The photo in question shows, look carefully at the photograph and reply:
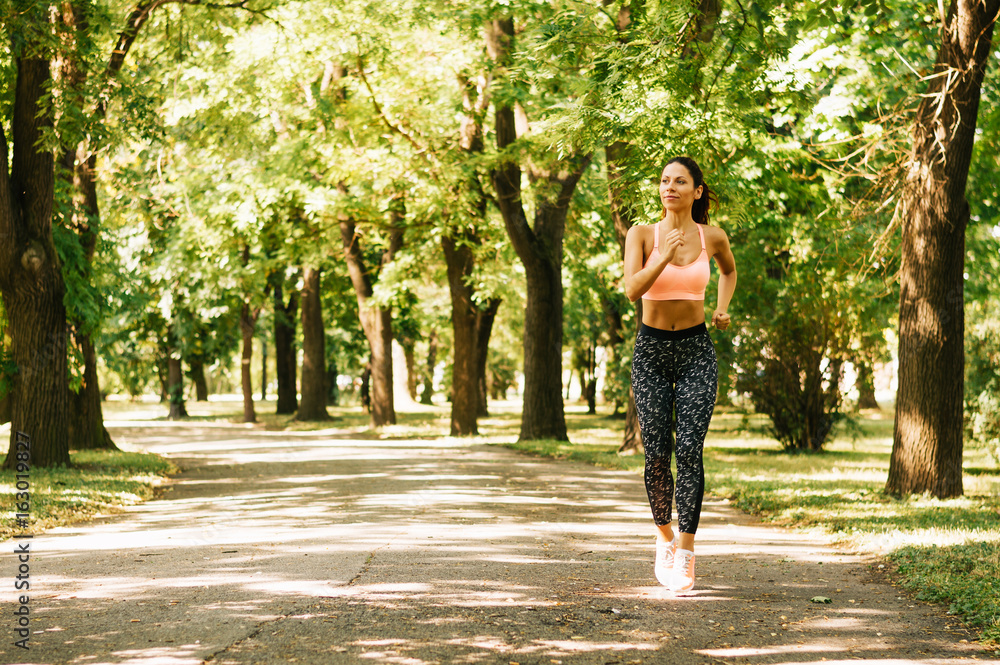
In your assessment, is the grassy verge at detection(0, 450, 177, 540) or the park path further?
the grassy verge at detection(0, 450, 177, 540)

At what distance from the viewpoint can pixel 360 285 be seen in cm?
2602

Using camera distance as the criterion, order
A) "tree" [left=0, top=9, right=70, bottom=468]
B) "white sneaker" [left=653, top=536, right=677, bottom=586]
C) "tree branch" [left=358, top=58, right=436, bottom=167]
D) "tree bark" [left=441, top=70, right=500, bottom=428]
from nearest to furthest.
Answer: "white sneaker" [left=653, top=536, right=677, bottom=586], "tree" [left=0, top=9, right=70, bottom=468], "tree branch" [left=358, top=58, right=436, bottom=167], "tree bark" [left=441, top=70, right=500, bottom=428]

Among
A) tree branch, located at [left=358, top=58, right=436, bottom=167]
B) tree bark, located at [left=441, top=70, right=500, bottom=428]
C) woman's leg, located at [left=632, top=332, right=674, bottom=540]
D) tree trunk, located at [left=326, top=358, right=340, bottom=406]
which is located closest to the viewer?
woman's leg, located at [left=632, top=332, right=674, bottom=540]

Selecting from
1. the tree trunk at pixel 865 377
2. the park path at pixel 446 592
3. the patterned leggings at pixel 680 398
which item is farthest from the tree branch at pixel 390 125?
the patterned leggings at pixel 680 398

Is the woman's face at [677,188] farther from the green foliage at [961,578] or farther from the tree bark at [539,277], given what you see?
the tree bark at [539,277]

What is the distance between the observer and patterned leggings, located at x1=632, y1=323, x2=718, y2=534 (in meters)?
5.28

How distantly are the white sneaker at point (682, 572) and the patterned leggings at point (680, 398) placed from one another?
0.53 feet

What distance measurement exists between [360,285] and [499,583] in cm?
2091

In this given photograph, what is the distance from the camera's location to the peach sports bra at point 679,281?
5254mm

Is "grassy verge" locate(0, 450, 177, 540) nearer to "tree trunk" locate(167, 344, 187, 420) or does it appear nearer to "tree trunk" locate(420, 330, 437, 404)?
"tree trunk" locate(167, 344, 187, 420)

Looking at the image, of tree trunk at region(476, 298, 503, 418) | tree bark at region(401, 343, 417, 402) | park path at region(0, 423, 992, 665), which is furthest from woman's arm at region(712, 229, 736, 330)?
tree bark at region(401, 343, 417, 402)

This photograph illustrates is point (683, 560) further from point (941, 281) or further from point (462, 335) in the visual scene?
point (462, 335)

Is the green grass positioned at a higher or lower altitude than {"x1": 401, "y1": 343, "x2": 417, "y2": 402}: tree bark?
lower

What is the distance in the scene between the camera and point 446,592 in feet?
17.6
